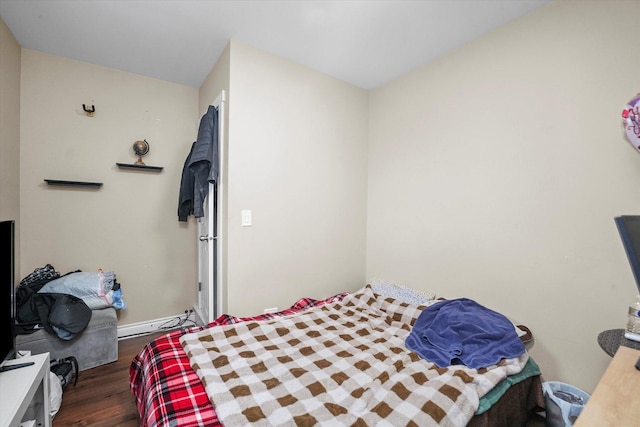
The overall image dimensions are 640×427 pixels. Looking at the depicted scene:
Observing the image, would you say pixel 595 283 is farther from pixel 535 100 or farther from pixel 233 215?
pixel 233 215

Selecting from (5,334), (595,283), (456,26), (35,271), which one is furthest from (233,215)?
(595,283)

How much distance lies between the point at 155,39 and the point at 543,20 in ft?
8.90

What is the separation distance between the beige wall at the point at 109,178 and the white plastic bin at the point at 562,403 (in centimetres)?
308

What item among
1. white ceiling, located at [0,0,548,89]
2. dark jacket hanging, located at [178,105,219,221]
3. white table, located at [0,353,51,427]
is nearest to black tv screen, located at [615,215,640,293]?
white ceiling, located at [0,0,548,89]

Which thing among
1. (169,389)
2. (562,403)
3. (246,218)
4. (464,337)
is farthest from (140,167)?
(562,403)

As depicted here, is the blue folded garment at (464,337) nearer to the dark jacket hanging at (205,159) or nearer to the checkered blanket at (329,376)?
the checkered blanket at (329,376)

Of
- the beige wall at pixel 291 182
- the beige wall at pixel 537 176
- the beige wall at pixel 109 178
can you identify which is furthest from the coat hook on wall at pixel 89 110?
the beige wall at pixel 537 176

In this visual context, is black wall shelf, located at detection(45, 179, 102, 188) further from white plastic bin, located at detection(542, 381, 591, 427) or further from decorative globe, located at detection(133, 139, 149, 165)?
white plastic bin, located at detection(542, 381, 591, 427)

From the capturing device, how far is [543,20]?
169 centimetres

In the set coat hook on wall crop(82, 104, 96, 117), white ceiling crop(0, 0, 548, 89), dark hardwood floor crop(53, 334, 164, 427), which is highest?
white ceiling crop(0, 0, 548, 89)

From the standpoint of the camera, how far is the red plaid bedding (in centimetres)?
109

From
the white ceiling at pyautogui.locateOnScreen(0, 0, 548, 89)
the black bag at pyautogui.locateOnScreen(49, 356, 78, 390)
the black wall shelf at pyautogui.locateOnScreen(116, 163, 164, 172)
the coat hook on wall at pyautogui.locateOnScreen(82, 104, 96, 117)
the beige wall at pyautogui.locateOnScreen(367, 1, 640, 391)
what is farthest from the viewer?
the black wall shelf at pyautogui.locateOnScreen(116, 163, 164, 172)

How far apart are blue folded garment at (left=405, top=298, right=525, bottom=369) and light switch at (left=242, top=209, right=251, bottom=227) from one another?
4.68ft

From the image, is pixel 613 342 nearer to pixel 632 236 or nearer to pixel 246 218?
pixel 632 236
